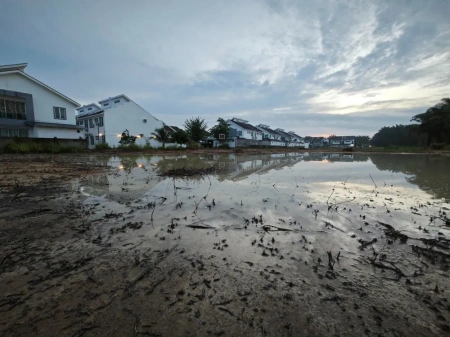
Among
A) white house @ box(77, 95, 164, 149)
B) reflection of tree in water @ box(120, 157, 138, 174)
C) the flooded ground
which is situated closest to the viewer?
the flooded ground

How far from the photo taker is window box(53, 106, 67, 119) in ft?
92.9

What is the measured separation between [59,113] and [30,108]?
10.2 ft

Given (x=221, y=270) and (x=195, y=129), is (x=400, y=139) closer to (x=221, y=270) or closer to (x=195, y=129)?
(x=195, y=129)

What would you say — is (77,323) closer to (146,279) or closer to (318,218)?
(146,279)

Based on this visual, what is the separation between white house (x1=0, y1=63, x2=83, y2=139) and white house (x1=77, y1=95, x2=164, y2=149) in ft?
16.2

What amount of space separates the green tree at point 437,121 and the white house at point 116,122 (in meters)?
56.7

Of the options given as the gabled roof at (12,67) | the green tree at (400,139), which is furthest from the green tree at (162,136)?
the green tree at (400,139)

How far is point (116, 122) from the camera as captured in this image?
3675 centimetres

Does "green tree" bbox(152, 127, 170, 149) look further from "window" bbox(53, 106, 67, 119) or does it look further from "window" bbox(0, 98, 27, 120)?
"window" bbox(0, 98, 27, 120)

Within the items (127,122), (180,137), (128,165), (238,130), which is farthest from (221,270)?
(238,130)

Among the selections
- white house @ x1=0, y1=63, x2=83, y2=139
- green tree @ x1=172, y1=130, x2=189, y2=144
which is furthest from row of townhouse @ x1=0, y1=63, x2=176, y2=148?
green tree @ x1=172, y1=130, x2=189, y2=144

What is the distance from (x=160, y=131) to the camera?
37.9 meters

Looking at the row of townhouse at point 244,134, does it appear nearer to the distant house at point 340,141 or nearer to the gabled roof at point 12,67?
the gabled roof at point 12,67

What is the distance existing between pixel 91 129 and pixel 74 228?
39.9 metres
